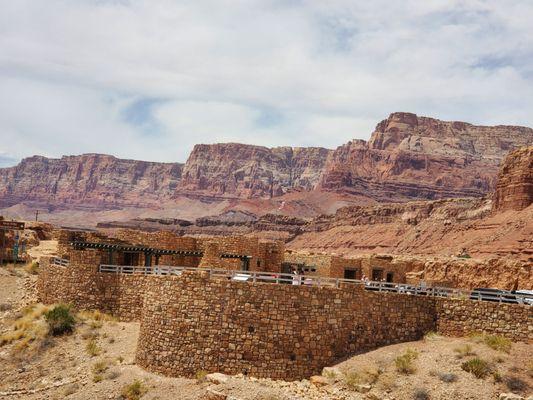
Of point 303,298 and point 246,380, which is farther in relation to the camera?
point 303,298

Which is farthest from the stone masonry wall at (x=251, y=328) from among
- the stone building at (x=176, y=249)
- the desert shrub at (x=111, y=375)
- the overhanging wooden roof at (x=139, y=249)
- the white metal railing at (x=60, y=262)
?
the stone building at (x=176, y=249)

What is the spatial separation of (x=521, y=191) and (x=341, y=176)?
104826 millimetres

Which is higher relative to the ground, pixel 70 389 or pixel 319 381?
pixel 319 381

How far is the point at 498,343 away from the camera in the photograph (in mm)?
23047

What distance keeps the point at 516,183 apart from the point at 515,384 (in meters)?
77.2

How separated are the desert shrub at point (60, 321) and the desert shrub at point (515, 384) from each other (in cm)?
1771

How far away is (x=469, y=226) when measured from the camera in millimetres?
95500

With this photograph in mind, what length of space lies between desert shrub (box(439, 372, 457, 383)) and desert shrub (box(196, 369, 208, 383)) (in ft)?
26.5

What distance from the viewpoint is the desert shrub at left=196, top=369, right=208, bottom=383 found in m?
22.9

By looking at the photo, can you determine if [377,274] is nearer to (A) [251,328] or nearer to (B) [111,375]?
(A) [251,328]

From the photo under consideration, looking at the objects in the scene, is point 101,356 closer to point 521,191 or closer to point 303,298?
point 303,298

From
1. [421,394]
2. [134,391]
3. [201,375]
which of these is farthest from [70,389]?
[421,394]

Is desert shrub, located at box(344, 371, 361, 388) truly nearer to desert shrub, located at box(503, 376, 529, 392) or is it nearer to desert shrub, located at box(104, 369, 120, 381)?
desert shrub, located at box(503, 376, 529, 392)

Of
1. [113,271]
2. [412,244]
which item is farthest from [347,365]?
[412,244]
